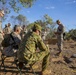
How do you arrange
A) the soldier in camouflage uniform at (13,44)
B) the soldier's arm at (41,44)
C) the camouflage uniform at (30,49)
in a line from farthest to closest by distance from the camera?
1. the soldier in camouflage uniform at (13,44)
2. the soldier's arm at (41,44)
3. the camouflage uniform at (30,49)

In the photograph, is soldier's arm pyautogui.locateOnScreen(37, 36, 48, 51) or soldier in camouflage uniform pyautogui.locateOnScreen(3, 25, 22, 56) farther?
soldier in camouflage uniform pyautogui.locateOnScreen(3, 25, 22, 56)

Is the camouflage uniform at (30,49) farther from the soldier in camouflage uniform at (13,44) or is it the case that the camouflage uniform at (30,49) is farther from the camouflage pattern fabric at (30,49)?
the soldier in camouflage uniform at (13,44)

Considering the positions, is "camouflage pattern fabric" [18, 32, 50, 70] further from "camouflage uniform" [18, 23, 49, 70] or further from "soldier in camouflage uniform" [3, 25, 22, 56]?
"soldier in camouflage uniform" [3, 25, 22, 56]

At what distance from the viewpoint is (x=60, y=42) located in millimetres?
12758

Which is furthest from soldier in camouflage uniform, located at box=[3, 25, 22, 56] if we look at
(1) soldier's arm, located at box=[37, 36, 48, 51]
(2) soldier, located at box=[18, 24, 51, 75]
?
(1) soldier's arm, located at box=[37, 36, 48, 51]

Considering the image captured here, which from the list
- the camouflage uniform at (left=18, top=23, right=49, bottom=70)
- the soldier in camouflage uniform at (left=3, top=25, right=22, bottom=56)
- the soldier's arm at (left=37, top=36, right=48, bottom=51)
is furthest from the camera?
the soldier in camouflage uniform at (left=3, top=25, right=22, bottom=56)

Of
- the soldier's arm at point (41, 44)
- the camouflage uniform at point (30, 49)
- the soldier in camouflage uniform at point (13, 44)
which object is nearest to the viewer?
the camouflage uniform at point (30, 49)

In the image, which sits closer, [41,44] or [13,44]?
[41,44]

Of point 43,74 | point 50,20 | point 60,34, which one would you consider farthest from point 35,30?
point 50,20

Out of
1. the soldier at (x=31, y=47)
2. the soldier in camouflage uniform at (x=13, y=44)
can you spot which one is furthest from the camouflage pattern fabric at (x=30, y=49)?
the soldier in camouflage uniform at (x=13, y=44)

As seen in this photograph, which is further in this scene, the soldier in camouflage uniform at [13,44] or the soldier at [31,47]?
the soldier in camouflage uniform at [13,44]

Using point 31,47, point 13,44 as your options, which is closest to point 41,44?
point 31,47

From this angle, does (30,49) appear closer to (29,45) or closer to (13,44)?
(29,45)

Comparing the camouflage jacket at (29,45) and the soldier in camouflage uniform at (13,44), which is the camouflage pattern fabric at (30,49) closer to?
the camouflage jacket at (29,45)
